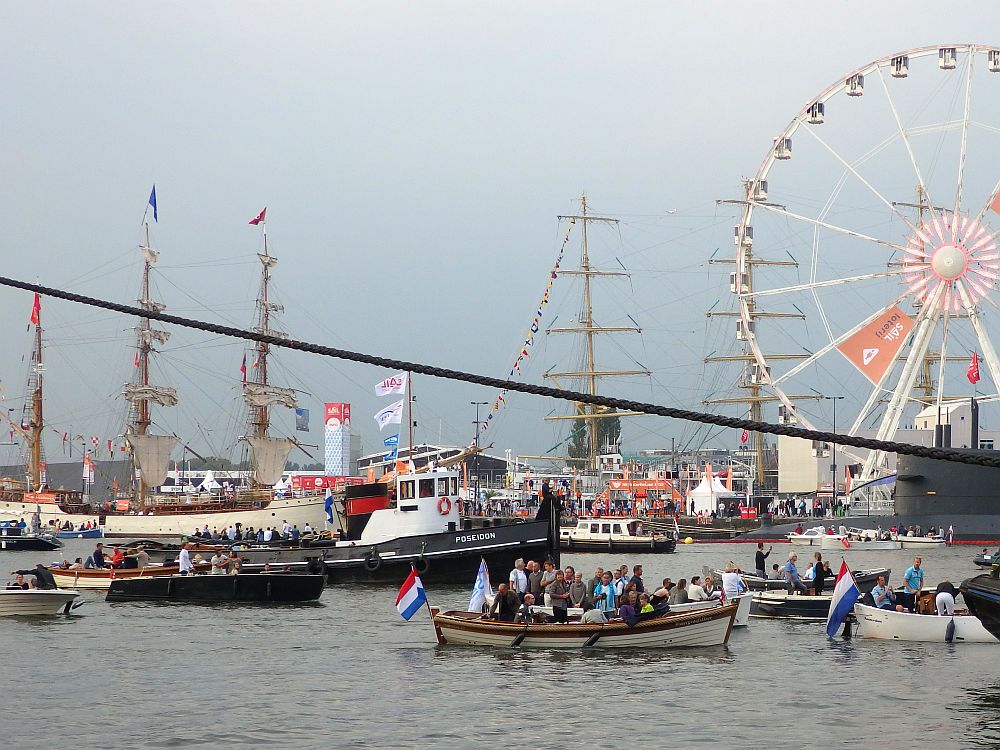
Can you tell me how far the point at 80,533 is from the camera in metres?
109

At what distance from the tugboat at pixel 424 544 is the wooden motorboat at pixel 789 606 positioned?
37.8 ft

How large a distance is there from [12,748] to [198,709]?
150 inches

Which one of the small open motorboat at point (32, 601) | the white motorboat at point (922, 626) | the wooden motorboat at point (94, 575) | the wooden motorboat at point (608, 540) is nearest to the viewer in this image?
the white motorboat at point (922, 626)

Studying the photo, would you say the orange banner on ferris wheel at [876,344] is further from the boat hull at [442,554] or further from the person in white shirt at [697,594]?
the person in white shirt at [697,594]

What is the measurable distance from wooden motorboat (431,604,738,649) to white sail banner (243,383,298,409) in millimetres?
73921

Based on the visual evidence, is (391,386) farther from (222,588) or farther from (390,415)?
(222,588)

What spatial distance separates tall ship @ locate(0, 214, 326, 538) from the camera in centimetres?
9169

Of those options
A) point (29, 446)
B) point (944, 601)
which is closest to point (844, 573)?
point (944, 601)

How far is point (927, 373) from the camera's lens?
411 feet

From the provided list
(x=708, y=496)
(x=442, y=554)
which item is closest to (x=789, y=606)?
(x=442, y=554)

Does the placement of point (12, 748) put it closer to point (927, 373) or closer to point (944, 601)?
point (944, 601)

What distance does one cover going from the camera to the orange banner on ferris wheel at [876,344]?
225 feet

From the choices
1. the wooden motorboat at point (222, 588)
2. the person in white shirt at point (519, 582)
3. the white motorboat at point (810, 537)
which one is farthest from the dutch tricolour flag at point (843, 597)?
the white motorboat at point (810, 537)

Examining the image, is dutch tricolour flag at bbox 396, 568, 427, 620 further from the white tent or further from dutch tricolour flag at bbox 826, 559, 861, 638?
the white tent
